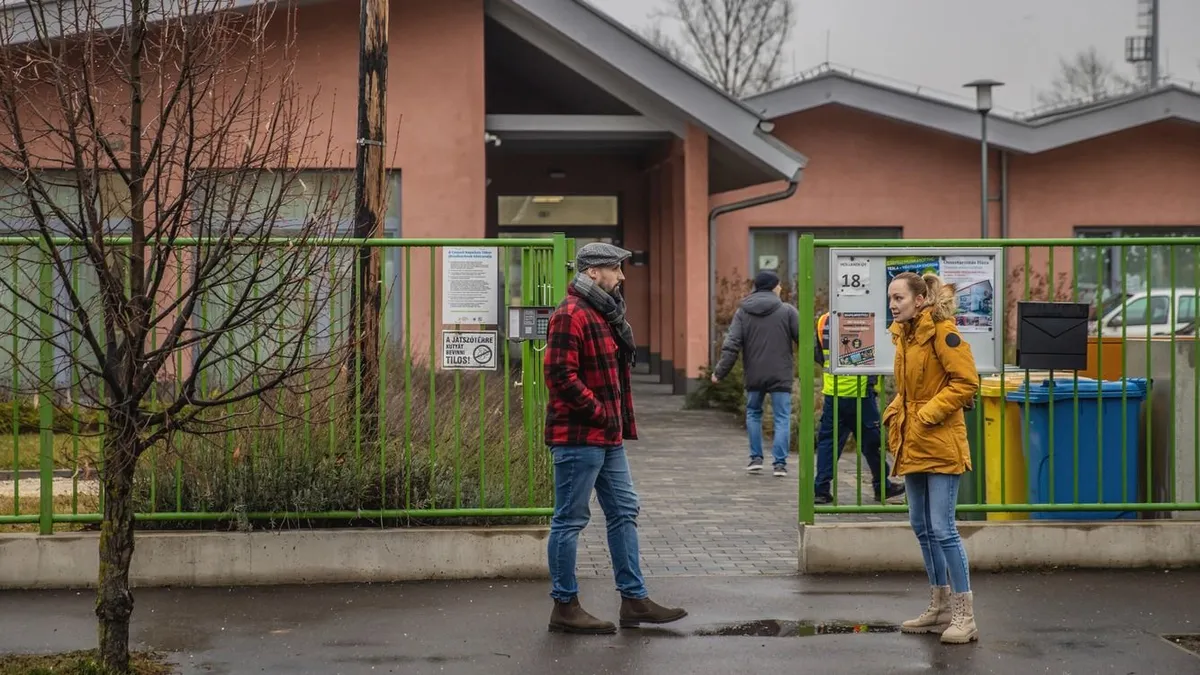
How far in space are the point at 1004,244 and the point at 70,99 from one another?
4993 mm

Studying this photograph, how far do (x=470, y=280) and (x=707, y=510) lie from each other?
3357 mm

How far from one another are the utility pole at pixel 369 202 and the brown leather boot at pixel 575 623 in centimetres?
178

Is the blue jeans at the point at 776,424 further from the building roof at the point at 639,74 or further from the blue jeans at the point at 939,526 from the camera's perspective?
the building roof at the point at 639,74

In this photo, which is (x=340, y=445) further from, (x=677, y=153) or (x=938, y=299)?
(x=677, y=153)

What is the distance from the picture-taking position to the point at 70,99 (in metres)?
5.94

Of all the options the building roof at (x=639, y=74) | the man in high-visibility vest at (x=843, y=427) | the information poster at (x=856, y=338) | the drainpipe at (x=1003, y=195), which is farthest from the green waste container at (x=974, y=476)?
the drainpipe at (x=1003, y=195)

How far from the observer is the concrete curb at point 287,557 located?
26.6 ft

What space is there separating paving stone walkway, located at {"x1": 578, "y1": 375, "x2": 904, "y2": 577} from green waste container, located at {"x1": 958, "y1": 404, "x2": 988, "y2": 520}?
2.29 ft

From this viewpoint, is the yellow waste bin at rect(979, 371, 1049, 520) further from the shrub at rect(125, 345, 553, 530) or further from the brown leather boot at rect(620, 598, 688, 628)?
the shrub at rect(125, 345, 553, 530)

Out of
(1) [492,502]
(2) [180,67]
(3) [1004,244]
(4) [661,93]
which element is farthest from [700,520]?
(4) [661,93]

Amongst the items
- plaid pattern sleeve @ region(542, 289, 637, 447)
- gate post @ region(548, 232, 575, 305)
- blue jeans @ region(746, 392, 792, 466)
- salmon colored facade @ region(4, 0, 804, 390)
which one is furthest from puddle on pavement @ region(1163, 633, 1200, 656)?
salmon colored facade @ region(4, 0, 804, 390)

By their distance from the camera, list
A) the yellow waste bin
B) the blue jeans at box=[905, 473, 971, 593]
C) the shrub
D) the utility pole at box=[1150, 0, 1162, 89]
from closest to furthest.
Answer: the blue jeans at box=[905, 473, 971, 593]
the shrub
the yellow waste bin
the utility pole at box=[1150, 0, 1162, 89]

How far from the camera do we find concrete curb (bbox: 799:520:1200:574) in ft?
27.7

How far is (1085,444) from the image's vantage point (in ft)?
28.7
